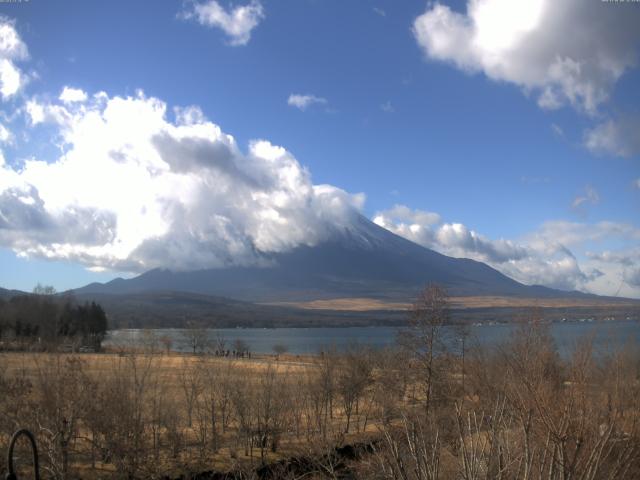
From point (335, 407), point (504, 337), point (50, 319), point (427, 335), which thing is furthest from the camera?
point (50, 319)

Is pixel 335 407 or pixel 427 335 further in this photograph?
pixel 335 407

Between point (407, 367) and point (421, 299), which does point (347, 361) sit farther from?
point (421, 299)

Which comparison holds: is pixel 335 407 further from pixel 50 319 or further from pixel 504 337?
pixel 50 319

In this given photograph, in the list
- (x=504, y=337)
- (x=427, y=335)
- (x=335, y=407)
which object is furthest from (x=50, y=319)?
(x=427, y=335)

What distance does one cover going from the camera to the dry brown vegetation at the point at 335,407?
→ 14.0 m

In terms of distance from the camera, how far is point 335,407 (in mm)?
41969

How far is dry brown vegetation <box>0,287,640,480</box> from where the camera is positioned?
14.0 m

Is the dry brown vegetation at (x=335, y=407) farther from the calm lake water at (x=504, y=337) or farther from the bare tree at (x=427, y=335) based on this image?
the calm lake water at (x=504, y=337)

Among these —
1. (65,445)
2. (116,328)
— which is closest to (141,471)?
(65,445)

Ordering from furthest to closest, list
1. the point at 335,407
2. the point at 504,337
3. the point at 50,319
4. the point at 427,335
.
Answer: the point at 50,319 < the point at 504,337 < the point at 335,407 < the point at 427,335

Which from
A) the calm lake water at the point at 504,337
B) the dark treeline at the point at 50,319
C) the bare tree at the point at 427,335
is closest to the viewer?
the calm lake water at the point at 504,337

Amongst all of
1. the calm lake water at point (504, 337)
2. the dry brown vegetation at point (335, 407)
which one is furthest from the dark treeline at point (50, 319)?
the dry brown vegetation at point (335, 407)

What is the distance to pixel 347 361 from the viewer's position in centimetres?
4206

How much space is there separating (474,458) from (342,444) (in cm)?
2624
